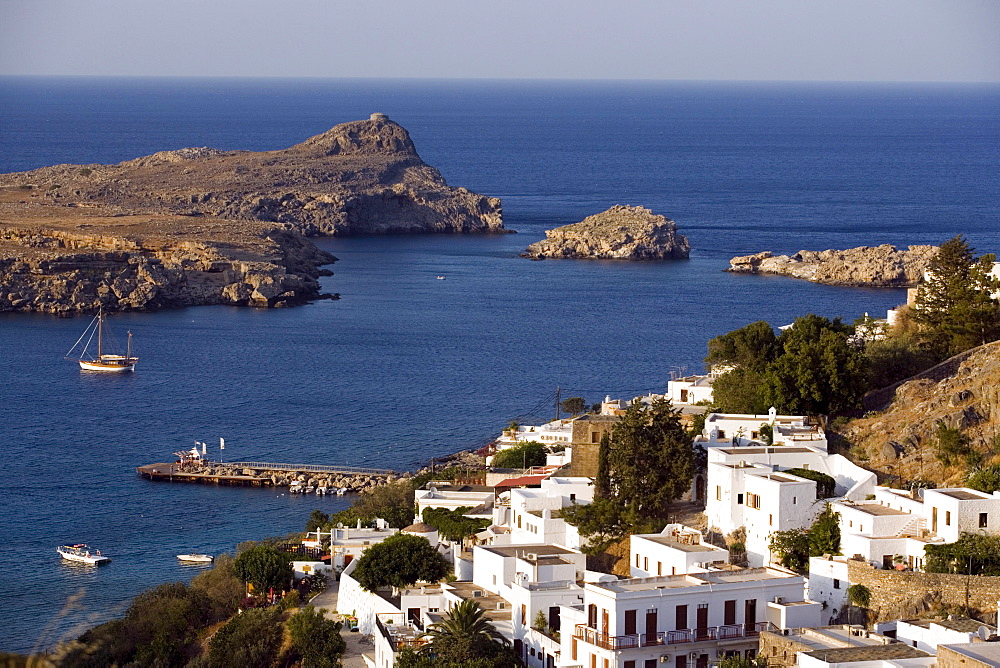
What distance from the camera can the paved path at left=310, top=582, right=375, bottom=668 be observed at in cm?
2260

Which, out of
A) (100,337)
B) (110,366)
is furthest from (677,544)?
(100,337)

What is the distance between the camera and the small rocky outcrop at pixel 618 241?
285 feet

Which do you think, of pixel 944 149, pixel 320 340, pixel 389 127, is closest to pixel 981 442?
pixel 320 340

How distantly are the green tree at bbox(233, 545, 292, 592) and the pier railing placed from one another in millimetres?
12818

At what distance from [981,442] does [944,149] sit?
478 feet

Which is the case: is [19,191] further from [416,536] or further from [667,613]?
[667,613]

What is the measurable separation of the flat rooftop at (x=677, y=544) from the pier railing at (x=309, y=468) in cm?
1807

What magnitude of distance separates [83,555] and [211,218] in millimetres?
64995

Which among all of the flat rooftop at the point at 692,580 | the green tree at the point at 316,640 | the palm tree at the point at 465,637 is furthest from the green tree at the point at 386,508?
the flat rooftop at the point at 692,580

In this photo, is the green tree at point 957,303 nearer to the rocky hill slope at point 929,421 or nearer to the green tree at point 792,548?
the rocky hill slope at point 929,421

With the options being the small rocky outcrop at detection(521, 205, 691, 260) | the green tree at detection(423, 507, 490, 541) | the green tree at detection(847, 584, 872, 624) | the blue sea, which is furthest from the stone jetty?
the small rocky outcrop at detection(521, 205, 691, 260)

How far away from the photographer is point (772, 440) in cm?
2658

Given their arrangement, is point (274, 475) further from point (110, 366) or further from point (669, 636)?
point (669, 636)

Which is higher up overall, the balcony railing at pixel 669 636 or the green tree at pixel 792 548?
the green tree at pixel 792 548
